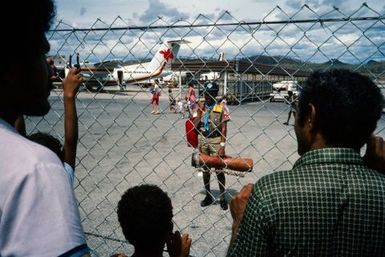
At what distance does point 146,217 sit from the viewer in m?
2.01

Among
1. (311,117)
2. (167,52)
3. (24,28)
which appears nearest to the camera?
(24,28)

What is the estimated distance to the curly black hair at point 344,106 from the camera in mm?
1336

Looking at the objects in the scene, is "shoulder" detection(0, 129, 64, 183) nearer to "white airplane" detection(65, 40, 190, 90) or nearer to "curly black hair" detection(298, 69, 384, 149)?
"curly black hair" detection(298, 69, 384, 149)

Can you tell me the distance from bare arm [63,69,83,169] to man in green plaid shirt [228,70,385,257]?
1.19 m

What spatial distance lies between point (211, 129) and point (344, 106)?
16.1ft

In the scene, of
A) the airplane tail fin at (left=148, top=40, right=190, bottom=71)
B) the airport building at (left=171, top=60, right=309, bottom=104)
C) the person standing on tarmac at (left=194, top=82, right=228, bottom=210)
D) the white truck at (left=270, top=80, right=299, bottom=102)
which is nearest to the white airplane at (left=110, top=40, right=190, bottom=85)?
the airplane tail fin at (left=148, top=40, right=190, bottom=71)

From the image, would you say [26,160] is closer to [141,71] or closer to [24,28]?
[24,28]

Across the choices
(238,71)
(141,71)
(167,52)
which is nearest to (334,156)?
(238,71)

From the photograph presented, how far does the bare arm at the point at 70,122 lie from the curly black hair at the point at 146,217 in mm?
410

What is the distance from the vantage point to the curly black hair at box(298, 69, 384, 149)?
4.38 ft

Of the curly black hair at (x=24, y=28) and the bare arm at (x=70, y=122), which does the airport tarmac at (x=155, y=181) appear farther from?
the curly black hair at (x=24, y=28)

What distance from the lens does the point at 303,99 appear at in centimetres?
144

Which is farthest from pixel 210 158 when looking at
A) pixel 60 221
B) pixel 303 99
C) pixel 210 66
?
pixel 60 221

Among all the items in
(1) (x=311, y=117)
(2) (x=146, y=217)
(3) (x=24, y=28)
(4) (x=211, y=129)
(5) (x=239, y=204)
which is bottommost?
(4) (x=211, y=129)
